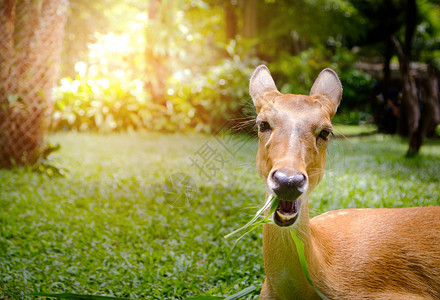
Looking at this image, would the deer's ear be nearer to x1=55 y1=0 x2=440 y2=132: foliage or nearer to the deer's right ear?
the deer's right ear

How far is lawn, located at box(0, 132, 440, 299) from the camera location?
2.30 meters

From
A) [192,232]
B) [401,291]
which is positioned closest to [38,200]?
[192,232]

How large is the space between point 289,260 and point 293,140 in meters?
0.46

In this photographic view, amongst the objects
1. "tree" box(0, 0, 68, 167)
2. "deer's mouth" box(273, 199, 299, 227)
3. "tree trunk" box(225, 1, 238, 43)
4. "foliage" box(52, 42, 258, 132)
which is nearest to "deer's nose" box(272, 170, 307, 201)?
"deer's mouth" box(273, 199, 299, 227)

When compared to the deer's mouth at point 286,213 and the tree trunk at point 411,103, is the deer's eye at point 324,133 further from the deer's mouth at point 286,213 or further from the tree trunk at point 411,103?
the tree trunk at point 411,103

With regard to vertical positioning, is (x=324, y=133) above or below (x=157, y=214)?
above

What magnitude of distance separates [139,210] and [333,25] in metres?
5.48

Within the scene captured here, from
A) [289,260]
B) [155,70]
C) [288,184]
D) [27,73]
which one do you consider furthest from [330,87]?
[155,70]

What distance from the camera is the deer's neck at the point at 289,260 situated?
1.57 meters

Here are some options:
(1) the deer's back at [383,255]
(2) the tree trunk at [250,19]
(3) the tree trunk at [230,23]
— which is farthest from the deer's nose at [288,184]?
(3) the tree trunk at [230,23]

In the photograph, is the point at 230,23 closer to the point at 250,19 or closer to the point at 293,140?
the point at 250,19

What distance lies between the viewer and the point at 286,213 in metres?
1.41

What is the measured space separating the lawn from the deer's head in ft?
1.36

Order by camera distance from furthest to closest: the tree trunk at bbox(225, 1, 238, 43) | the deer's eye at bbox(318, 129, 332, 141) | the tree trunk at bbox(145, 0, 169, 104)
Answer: the tree trunk at bbox(225, 1, 238, 43) → the tree trunk at bbox(145, 0, 169, 104) → the deer's eye at bbox(318, 129, 332, 141)
